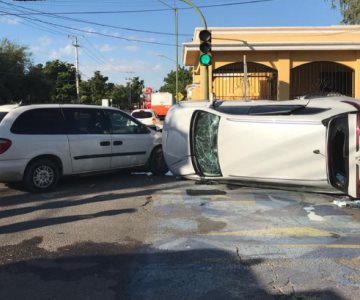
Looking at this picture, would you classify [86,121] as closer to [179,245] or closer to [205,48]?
[205,48]

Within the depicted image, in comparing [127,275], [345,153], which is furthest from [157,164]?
[127,275]

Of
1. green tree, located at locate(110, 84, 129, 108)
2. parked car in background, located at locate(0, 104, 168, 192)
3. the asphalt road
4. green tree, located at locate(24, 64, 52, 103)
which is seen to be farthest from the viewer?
green tree, located at locate(110, 84, 129, 108)

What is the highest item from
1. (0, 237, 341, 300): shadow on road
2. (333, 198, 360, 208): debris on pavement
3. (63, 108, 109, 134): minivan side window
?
(63, 108, 109, 134): minivan side window

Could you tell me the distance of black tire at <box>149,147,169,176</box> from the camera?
1142cm

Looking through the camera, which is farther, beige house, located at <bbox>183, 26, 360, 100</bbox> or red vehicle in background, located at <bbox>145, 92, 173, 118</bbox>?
red vehicle in background, located at <bbox>145, 92, 173, 118</bbox>

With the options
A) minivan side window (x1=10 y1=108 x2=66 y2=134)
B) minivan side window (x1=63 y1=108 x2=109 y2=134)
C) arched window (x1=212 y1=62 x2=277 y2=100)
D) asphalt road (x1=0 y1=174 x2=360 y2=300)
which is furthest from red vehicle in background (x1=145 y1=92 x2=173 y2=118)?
asphalt road (x1=0 y1=174 x2=360 y2=300)

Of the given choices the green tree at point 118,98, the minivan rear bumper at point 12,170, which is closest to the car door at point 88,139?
the minivan rear bumper at point 12,170

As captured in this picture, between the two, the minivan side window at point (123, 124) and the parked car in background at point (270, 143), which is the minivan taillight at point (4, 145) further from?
the parked car in background at point (270, 143)

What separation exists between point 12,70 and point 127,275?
4950cm

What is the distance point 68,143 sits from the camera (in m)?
9.82

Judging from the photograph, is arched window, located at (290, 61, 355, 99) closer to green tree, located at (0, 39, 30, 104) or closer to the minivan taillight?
the minivan taillight

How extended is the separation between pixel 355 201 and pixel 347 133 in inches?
49.9

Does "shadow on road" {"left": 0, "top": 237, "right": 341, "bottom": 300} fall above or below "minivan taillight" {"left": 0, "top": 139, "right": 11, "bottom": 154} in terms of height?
below

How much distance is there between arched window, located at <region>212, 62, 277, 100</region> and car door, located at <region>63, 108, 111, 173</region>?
33.4 feet
